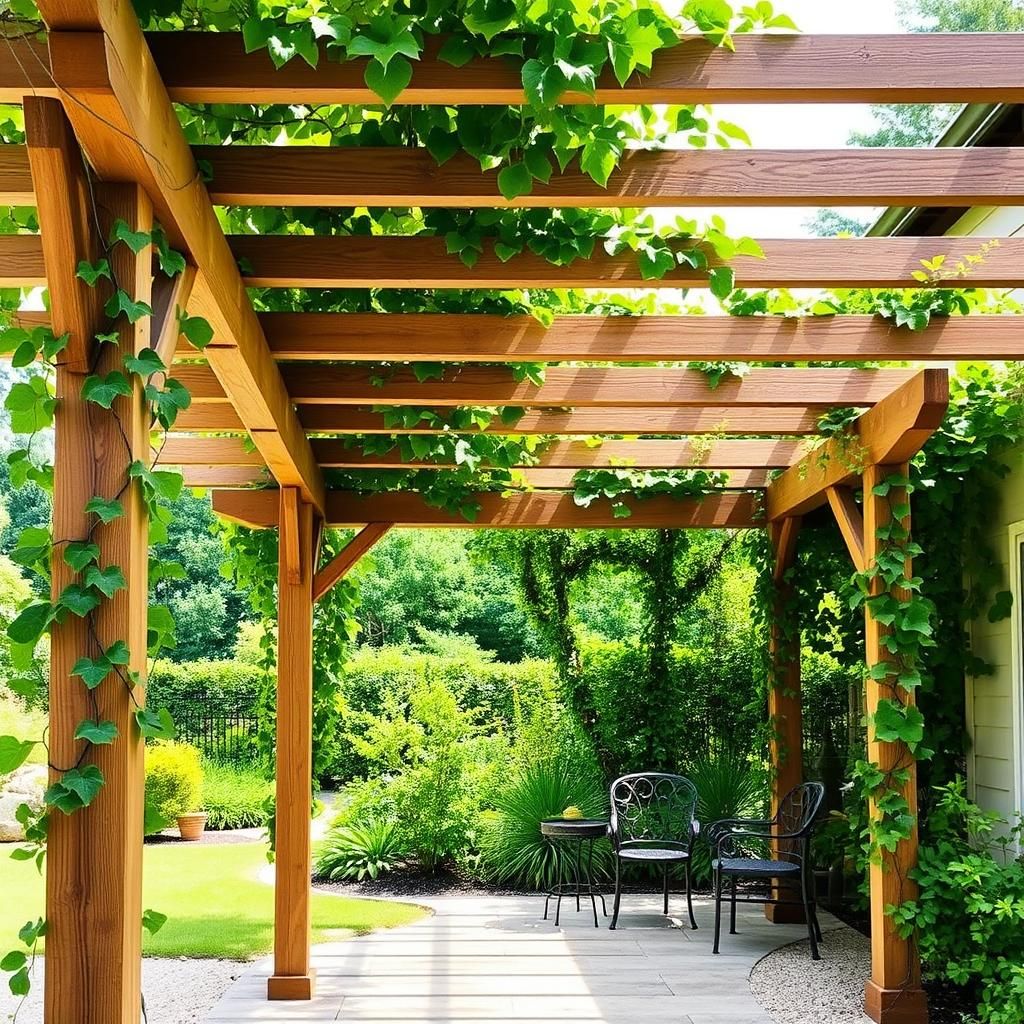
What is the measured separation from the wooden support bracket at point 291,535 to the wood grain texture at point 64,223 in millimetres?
3649

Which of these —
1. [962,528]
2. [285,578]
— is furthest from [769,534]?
[285,578]

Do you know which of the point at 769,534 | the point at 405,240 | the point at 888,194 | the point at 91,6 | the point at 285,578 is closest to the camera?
the point at 91,6

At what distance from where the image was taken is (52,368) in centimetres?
227

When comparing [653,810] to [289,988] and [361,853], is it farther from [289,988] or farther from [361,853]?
[289,988]

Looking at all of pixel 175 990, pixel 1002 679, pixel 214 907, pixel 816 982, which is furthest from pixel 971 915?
pixel 214 907

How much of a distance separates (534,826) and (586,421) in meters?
4.20

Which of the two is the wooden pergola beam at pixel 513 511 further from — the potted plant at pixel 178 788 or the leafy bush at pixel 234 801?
A: the leafy bush at pixel 234 801

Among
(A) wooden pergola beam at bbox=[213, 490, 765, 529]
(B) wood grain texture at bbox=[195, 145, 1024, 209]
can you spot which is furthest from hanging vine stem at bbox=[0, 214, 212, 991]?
(A) wooden pergola beam at bbox=[213, 490, 765, 529]

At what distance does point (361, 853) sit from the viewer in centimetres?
913

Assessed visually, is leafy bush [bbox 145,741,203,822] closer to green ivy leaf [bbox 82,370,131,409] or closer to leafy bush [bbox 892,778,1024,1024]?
leafy bush [bbox 892,778,1024,1024]

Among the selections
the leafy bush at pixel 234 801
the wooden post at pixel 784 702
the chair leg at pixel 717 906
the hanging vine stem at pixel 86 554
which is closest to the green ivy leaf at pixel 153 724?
the hanging vine stem at pixel 86 554

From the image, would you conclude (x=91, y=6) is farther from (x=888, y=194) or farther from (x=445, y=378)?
(x=445, y=378)

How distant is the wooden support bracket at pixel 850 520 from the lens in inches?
216

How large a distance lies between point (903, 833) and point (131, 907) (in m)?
3.83
